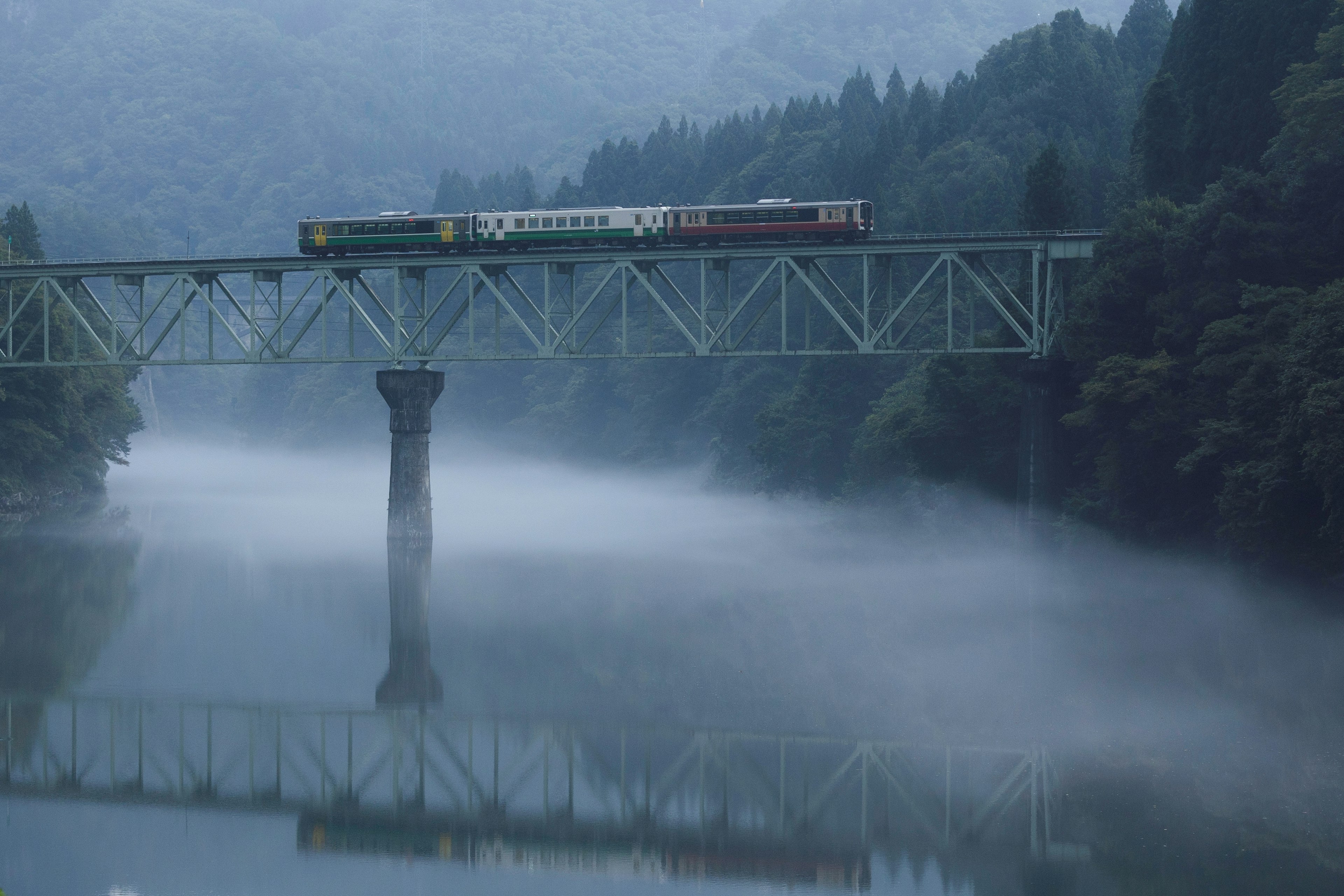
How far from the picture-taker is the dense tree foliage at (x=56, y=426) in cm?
9206

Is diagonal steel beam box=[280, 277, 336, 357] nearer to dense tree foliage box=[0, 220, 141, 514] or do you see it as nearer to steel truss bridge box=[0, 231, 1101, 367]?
steel truss bridge box=[0, 231, 1101, 367]

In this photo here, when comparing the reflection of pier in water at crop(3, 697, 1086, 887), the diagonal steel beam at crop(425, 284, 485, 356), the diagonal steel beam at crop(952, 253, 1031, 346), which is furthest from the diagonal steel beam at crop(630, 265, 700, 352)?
the reflection of pier in water at crop(3, 697, 1086, 887)

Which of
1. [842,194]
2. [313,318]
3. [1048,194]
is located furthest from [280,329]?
[842,194]

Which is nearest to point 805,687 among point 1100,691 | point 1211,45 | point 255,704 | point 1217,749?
point 1100,691

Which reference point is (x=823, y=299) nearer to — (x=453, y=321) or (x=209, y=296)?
(x=453, y=321)

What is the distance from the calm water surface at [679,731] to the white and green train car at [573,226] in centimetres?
1437

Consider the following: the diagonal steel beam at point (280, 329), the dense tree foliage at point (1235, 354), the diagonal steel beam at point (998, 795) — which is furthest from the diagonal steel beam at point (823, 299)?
the diagonal steel beam at point (998, 795)

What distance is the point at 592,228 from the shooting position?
222 feet

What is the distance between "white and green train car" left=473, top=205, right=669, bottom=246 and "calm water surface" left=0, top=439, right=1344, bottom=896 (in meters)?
14.4

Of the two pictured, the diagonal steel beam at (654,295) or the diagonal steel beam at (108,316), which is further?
the diagonal steel beam at (108,316)

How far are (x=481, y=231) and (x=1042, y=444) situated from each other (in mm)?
25953

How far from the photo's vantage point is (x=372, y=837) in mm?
30484

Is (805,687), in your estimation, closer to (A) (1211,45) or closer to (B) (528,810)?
(B) (528,810)

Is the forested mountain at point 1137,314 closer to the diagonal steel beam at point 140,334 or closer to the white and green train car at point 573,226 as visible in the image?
the white and green train car at point 573,226
